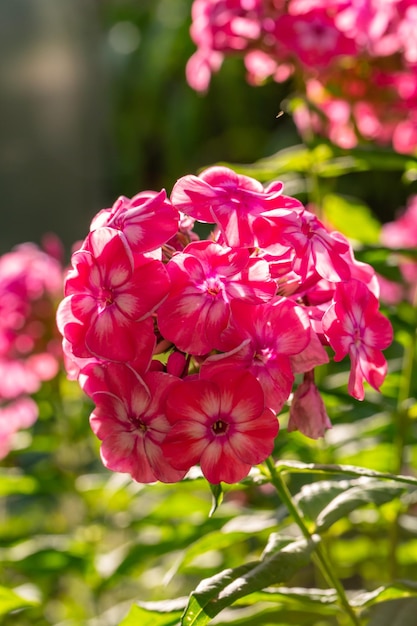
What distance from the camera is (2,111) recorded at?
3137mm

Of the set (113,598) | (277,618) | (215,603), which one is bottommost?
(113,598)

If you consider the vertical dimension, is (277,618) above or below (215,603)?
below

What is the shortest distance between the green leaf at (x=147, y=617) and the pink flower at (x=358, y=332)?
0.19m

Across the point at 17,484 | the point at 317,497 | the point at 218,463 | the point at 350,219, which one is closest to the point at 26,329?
the point at 17,484

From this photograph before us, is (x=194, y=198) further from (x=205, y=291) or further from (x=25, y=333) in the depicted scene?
(x=25, y=333)

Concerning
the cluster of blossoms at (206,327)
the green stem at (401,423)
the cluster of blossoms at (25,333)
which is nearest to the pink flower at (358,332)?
the cluster of blossoms at (206,327)

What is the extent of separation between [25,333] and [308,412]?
0.64m

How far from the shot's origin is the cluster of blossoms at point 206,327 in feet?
1.61

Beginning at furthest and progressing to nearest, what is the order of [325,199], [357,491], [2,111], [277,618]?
1. [2,111]
2. [325,199]
3. [277,618]
4. [357,491]

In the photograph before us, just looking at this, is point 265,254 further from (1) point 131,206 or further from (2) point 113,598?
(2) point 113,598

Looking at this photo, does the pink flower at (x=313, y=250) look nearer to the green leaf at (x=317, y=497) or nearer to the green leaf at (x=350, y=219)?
the green leaf at (x=317, y=497)

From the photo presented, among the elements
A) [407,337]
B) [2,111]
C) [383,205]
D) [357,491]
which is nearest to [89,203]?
[2,111]

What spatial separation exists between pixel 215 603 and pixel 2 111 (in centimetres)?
281

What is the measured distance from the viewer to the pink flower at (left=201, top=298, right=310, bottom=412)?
489 mm
